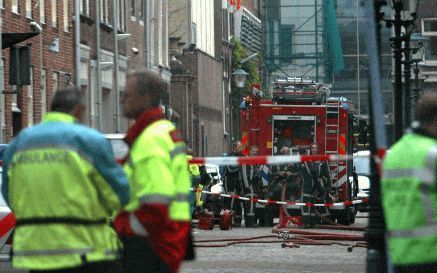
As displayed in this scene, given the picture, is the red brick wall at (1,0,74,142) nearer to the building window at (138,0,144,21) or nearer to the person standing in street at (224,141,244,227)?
the person standing in street at (224,141,244,227)

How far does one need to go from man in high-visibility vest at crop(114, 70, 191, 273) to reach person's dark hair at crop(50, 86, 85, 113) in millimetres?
278

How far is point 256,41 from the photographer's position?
347ft

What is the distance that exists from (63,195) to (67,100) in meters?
0.60

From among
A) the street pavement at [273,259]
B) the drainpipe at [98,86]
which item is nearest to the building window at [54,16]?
the drainpipe at [98,86]

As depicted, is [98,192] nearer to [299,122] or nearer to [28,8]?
[299,122]

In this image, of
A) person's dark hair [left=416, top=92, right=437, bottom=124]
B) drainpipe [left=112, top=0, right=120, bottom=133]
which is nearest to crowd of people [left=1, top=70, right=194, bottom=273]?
person's dark hair [left=416, top=92, right=437, bottom=124]

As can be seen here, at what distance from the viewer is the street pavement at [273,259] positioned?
799 inches

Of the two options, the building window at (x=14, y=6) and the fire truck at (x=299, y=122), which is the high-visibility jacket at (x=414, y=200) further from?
the building window at (x=14, y=6)

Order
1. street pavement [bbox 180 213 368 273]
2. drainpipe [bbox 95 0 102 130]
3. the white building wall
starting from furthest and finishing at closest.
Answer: the white building wall < drainpipe [bbox 95 0 102 130] < street pavement [bbox 180 213 368 273]

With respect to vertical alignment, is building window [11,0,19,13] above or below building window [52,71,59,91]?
above

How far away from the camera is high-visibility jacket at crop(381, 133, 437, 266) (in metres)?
8.72

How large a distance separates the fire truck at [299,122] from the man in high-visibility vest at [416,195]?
84.6ft

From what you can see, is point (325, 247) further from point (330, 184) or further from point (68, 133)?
point (68, 133)

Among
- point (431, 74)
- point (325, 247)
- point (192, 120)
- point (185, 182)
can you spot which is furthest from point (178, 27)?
point (185, 182)
